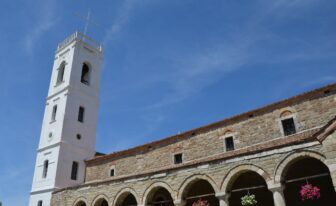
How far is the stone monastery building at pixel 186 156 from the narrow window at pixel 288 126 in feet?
0.15

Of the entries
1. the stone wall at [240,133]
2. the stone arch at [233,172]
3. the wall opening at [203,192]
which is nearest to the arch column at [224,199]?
the stone arch at [233,172]

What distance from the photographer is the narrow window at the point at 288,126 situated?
47.0 ft

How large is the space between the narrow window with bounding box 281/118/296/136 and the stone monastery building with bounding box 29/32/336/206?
A: 0.05 m

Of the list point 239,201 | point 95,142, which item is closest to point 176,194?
point 239,201

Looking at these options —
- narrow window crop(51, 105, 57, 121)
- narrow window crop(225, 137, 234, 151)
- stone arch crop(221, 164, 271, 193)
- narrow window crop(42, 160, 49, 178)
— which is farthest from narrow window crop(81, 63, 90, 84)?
stone arch crop(221, 164, 271, 193)

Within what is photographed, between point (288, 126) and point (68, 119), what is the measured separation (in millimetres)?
15316

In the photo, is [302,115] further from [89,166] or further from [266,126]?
[89,166]

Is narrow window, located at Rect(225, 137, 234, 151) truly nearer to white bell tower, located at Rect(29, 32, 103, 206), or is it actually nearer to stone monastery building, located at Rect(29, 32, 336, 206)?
stone monastery building, located at Rect(29, 32, 336, 206)

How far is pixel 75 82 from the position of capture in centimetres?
2461

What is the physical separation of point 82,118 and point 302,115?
16.1 m

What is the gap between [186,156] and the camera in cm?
1734

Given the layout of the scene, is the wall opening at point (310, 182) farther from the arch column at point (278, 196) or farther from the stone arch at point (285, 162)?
the arch column at point (278, 196)

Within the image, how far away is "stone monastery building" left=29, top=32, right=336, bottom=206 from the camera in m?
12.1

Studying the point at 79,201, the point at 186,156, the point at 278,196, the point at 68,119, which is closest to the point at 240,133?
the point at 186,156
